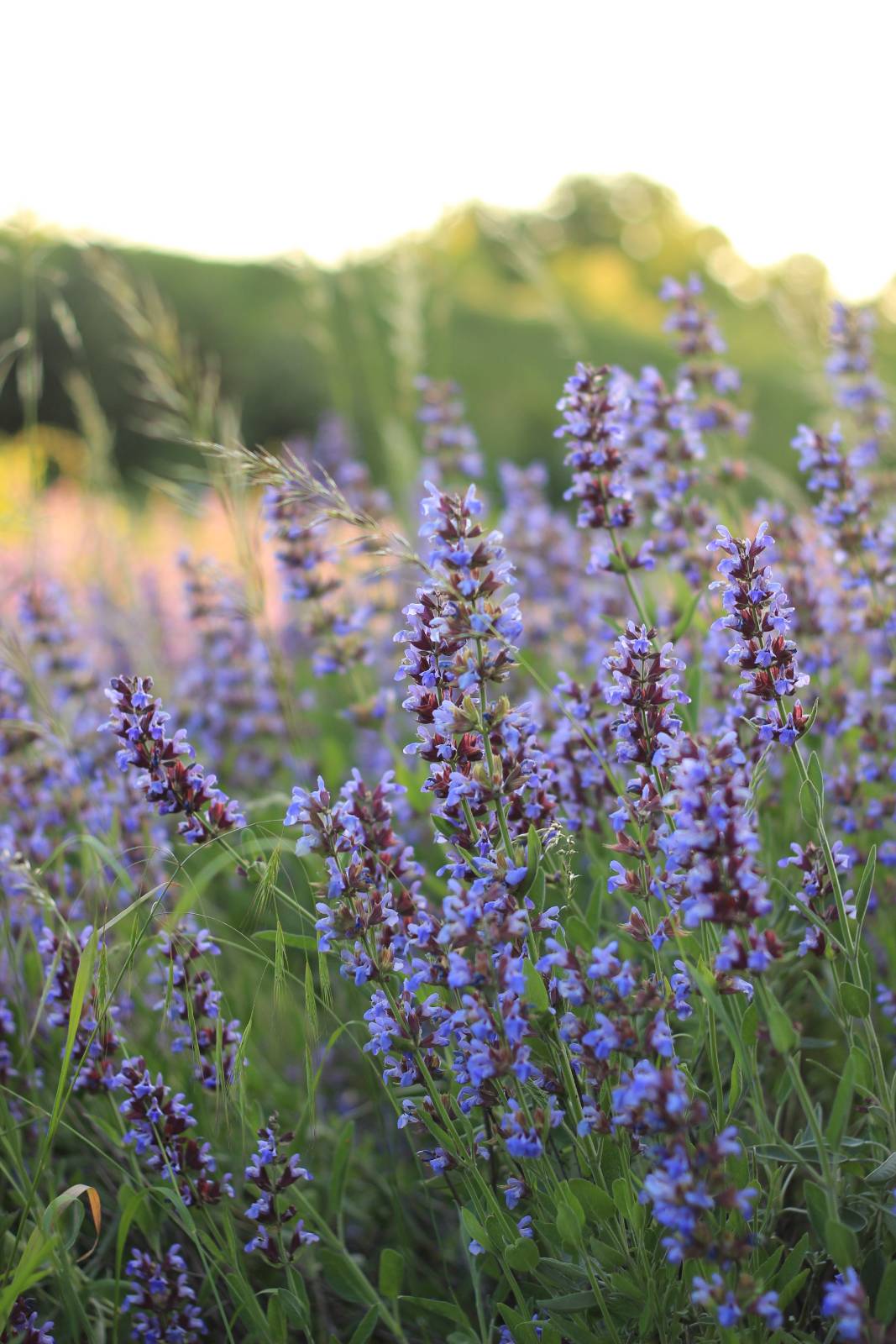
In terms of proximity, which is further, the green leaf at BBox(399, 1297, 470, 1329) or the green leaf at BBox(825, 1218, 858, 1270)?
the green leaf at BBox(399, 1297, 470, 1329)

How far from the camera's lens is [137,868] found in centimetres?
280

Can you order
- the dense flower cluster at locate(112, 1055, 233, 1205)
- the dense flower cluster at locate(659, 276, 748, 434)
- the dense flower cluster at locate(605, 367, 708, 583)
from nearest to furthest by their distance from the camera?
the dense flower cluster at locate(112, 1055, 233, 1205), the dense flower cluster at locate(605, 367, 708, 583), the dense flower cluster at locate(659, 276, 748, 434)

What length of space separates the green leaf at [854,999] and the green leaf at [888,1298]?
32 centimetres

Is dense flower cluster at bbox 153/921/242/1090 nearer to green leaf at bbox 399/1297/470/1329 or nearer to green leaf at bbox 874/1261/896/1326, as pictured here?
green leaf at bbox 399/1297/470/1329

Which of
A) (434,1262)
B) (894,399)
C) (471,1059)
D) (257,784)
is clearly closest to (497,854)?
(471,1059)

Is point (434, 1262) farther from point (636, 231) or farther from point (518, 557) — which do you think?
point (636, 231)

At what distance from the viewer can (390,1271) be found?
177 cm

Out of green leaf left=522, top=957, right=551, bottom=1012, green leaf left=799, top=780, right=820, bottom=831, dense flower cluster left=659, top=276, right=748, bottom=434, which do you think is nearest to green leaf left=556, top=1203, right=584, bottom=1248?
green leaf left=522, top=957, right=551, bottom=1012

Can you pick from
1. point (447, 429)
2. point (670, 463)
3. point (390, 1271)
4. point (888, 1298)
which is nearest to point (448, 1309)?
point (390, 1271)

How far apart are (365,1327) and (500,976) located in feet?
2.26

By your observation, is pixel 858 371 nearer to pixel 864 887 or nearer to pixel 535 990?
pixel 864 887

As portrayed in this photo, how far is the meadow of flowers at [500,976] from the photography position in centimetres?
150

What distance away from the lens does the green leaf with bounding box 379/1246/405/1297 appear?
69.1 inches

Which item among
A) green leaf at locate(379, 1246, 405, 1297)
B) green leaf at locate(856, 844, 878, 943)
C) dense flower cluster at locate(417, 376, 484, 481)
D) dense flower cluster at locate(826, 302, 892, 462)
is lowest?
green leaf at locate(379, 1246, 405, 1297)
